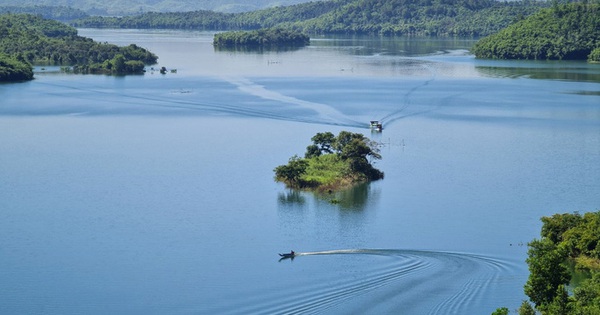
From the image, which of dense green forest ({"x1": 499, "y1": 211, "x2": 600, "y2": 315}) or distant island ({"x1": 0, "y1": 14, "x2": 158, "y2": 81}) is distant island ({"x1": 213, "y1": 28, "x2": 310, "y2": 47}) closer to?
distant island ({"x1": 0, "y1": 14, "x2": 158, "y2": 81})

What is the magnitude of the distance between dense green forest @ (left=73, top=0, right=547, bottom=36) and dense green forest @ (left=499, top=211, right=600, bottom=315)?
241 feet

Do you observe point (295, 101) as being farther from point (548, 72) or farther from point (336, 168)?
point (548, 72)

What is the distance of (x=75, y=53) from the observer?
62781 millimetres

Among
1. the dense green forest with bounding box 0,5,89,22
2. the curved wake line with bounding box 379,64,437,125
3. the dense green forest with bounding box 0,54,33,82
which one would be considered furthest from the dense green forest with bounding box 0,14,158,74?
the dense green forest with bounding box 0,5,89,22

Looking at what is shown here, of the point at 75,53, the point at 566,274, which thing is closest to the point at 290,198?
the point at 566,274

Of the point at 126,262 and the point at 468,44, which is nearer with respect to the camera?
the point at 126,262

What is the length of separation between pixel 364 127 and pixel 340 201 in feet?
33.7

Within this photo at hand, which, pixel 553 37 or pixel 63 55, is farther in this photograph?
pixel 553 37

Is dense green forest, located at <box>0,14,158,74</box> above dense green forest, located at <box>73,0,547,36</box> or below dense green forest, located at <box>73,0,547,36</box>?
below

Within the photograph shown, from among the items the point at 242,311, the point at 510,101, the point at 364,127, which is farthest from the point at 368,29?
the point at 242,311

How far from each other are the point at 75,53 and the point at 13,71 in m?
11.3

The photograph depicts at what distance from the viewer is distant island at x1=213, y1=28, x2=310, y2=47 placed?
8538cm

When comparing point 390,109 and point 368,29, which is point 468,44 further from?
point 390,109

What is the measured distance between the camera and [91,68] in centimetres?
5750
